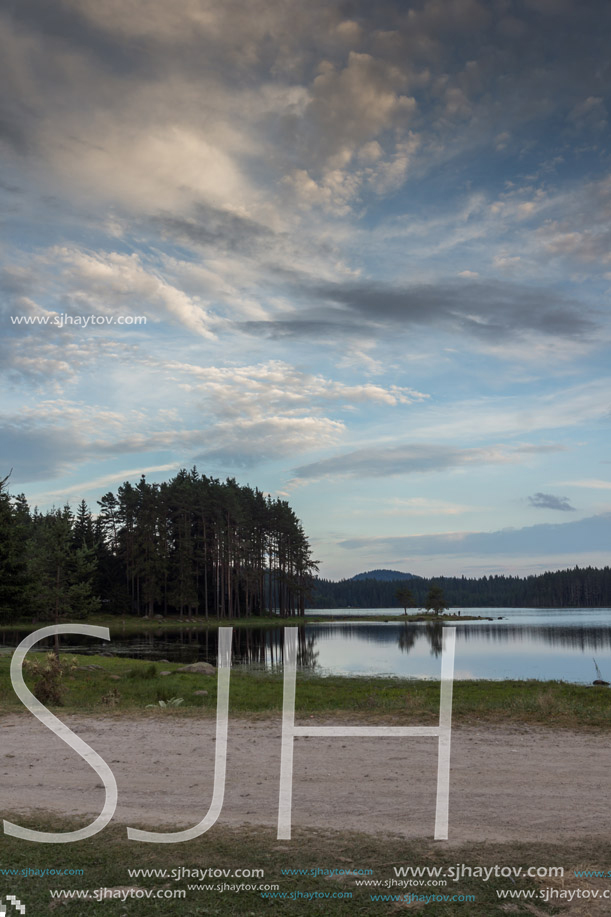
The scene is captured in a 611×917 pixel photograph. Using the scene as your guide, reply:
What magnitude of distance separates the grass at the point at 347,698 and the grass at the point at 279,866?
8682 millimetres

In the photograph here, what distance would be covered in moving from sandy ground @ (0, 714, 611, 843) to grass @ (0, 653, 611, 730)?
6.81 ft

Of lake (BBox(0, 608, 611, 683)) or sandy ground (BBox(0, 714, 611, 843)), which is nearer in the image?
sandy ground (BBox(0, 714, 611, 843))

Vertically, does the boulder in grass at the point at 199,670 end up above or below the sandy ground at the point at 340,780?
below

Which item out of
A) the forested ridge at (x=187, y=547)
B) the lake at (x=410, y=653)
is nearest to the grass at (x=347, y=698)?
the lake at (x=410, y=653)

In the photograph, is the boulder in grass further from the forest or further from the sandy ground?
the forest

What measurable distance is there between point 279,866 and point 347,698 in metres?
14.5

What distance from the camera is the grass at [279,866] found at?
219 inches

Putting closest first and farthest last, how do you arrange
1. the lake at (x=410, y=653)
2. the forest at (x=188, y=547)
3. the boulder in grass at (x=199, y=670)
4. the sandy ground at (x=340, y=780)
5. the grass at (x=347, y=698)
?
the sandy ground at (x=340, y=780)
the grass at (x=347, y=698)
the boulder in grass at (x=199, y=670)
the lake at (x=410, y=653)
the forest at (x=188, y=547)

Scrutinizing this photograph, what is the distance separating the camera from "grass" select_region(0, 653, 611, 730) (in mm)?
16078

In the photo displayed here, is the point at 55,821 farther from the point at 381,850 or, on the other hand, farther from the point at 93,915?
the point at 381,850

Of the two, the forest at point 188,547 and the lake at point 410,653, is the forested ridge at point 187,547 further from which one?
the lake at point 410,653

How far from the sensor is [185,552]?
91.9m

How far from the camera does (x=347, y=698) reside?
67.3 feet

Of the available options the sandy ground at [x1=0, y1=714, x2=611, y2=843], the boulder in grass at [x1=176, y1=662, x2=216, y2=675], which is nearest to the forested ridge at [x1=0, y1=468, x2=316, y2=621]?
the boulder in grass at [x1=176, y1=662, x2=216, y2=675]
